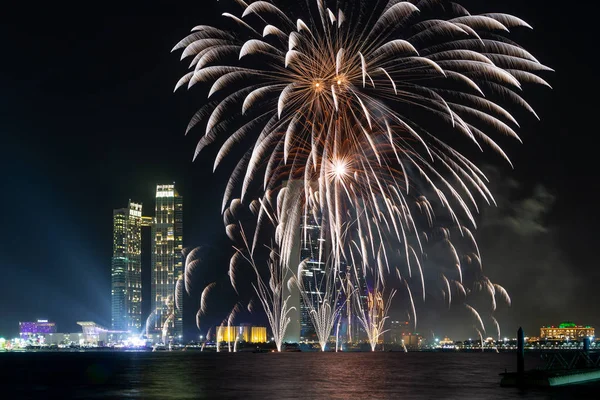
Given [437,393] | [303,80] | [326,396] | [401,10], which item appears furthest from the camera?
[437,393]

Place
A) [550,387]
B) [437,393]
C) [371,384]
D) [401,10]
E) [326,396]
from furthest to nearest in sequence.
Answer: [371,384], [550,387], [437,393], [326,396], [401,10]

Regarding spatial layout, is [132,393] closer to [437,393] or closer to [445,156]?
[437,393]

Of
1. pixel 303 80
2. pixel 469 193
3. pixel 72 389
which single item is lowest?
pixel 72 389

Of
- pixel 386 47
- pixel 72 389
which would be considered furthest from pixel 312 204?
pixel 72 389

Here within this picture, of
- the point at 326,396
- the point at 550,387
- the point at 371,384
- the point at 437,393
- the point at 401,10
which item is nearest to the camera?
the point at 401,10

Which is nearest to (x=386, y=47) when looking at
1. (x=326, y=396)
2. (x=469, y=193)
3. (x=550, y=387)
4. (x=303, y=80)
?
(x=303, y=80)

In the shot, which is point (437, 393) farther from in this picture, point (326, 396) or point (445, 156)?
point (445, 156)

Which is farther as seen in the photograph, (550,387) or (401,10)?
(550,387)

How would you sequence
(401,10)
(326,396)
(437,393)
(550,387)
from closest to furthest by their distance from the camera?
(401,10) < (326,396) < (437,393) < (550,387)

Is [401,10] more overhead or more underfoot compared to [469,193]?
more overhead
